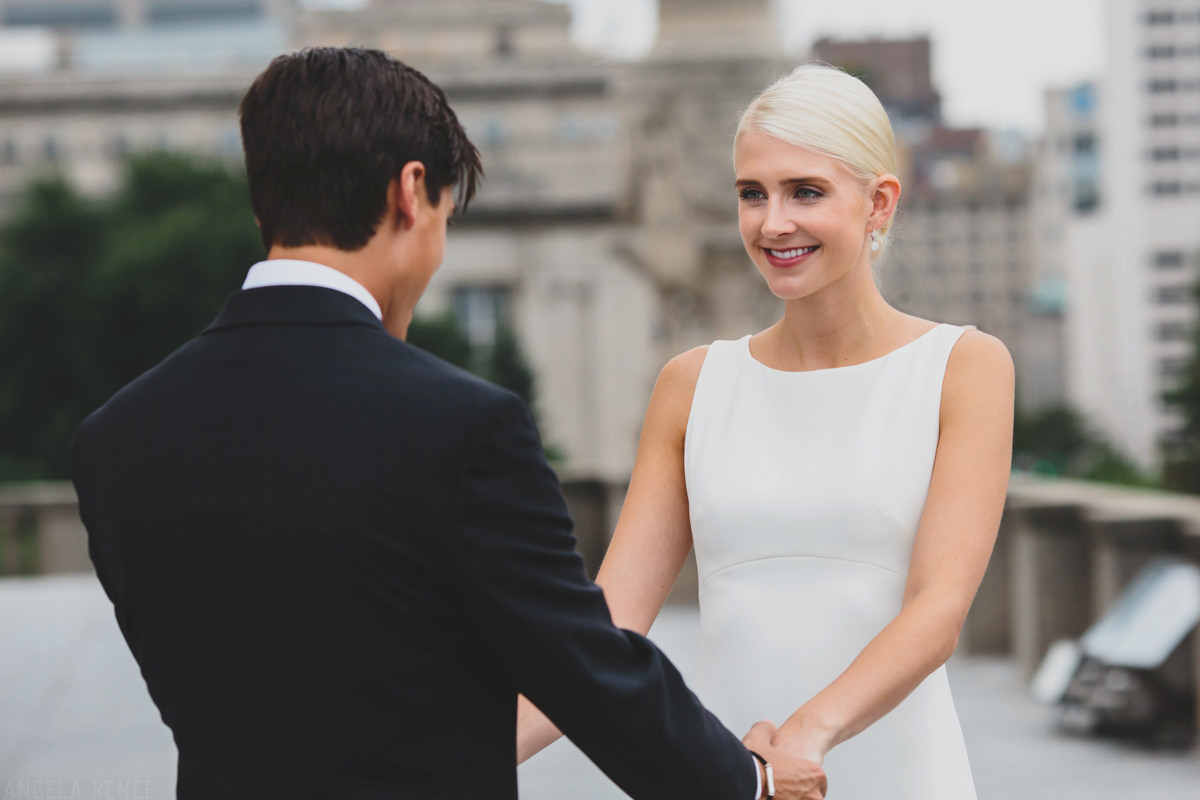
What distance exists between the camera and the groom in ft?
6.04

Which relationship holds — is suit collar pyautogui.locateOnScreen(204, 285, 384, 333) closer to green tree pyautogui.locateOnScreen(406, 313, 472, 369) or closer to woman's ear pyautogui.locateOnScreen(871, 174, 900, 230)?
woman's ear pyautogui.locateOnScreen(871, 174, 900, 230)

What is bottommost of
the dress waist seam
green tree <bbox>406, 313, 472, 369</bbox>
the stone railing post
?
green tree <bbox>406, 313, 472, 369</bbox>

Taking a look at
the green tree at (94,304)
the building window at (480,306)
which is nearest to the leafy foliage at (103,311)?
the green tree at (94,304)

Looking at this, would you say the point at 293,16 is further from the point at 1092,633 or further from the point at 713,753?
the point at 713,753

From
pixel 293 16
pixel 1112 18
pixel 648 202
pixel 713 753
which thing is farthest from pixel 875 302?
pixel 1112 18

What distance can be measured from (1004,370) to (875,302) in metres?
0.28

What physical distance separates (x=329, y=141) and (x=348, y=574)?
0.56m

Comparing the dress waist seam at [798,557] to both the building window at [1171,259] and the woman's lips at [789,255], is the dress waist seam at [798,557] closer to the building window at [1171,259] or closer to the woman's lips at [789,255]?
the woman's lips at [789,255]

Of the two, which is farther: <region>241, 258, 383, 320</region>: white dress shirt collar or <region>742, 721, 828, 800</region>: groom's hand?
<region>742, 721, 828, 800</region>: groom's hand

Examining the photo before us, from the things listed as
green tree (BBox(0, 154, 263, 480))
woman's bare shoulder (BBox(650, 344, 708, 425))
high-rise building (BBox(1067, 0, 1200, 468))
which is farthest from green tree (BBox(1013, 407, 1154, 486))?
woman's bare shoulder (BBox(650, 344, 708, 425))

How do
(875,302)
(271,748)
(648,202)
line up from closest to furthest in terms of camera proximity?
(271,748), (875,302), (648,202)

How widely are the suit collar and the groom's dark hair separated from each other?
67 mm

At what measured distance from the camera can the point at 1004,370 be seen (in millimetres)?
2535

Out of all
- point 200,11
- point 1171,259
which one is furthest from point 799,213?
point 1171,259
